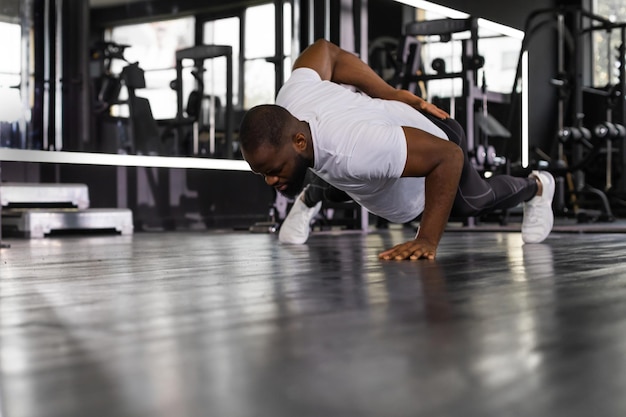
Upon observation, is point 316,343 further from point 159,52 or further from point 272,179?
point 159,52

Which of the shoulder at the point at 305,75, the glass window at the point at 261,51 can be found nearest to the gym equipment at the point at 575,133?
the glass window at the point at 261,51

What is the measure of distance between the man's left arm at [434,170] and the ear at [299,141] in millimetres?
259

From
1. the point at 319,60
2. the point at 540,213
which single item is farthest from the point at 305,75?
the point at 540,213

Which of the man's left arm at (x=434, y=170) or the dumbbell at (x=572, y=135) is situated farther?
the dumbbell at (x=572, y=135)

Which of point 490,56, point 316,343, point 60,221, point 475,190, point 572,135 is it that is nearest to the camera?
point 316,343

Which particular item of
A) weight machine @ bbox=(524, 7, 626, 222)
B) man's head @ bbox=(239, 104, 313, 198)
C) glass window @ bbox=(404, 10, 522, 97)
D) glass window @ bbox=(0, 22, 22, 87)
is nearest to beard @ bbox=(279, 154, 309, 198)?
man's head @ bbox=(239, 104, 313, 198)

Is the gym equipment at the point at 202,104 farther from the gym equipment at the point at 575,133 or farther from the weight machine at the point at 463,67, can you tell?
the gym equipment at the point at 575,133

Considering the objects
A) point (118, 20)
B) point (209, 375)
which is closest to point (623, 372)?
point (209, 375)

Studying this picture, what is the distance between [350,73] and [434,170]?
446mm

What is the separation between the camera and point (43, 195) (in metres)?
4.60

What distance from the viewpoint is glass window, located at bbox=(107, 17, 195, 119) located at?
5254 mm

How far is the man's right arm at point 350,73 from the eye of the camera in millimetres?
2254

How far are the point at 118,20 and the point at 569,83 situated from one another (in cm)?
410

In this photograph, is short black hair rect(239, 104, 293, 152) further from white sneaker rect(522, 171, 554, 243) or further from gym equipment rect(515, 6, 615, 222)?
gym equipment rect(515, 6, 615, 222)
